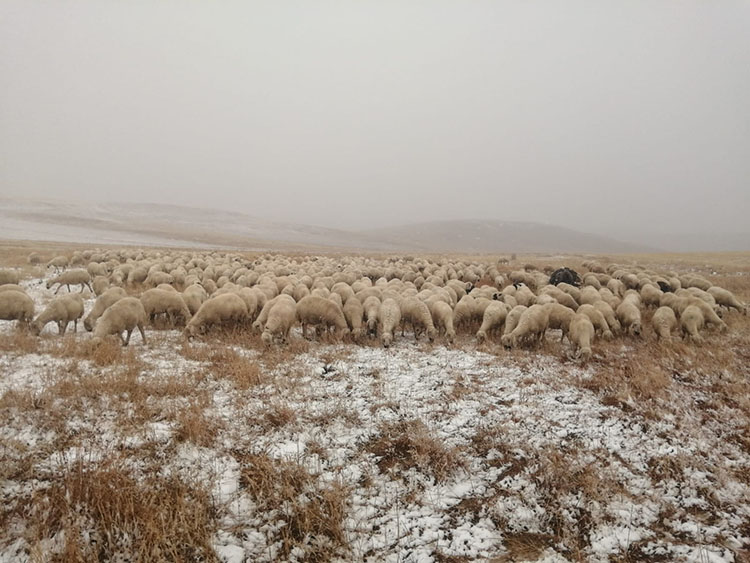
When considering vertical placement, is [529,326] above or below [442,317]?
above

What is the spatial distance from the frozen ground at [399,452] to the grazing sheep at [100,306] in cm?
176

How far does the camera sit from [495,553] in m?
3.63

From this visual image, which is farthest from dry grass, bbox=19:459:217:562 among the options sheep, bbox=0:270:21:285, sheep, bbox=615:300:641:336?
sheep, bbox=0:270:21:285

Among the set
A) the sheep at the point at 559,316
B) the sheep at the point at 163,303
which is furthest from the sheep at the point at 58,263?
the sheep at the point at 559,316

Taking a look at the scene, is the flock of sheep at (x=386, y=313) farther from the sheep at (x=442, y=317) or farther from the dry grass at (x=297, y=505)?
the dry grass at (x=297, y=505)

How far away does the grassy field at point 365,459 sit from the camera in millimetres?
3646

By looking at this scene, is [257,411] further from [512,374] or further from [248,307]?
[248,307]

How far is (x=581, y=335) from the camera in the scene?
872 cm

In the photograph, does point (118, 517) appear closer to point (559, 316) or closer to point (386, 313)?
point (386, 313)

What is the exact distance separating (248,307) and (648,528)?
980 cm

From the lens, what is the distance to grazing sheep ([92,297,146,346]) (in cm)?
849

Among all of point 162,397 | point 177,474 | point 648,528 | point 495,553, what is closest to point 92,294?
point 162,397

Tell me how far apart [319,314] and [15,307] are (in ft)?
23.1

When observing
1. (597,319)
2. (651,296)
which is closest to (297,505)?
(597,319)
